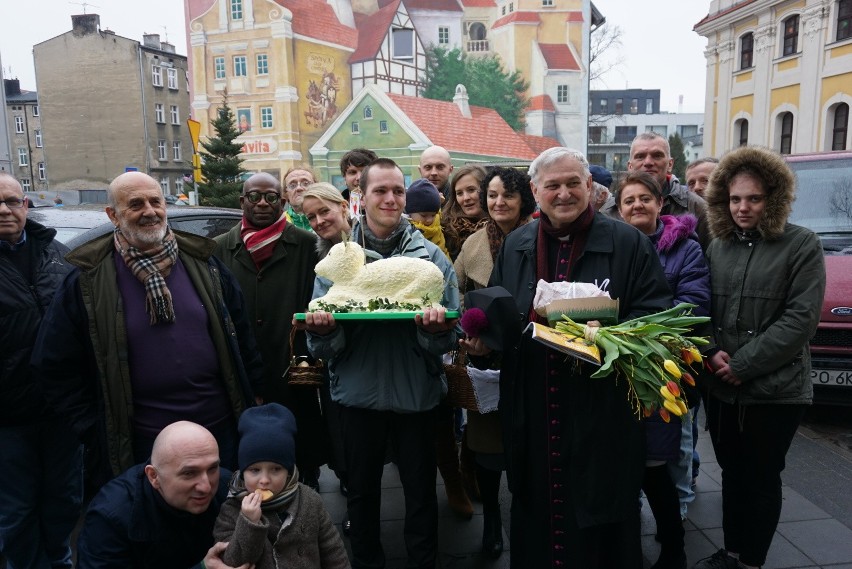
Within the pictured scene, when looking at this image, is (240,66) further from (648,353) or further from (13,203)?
(648,353)

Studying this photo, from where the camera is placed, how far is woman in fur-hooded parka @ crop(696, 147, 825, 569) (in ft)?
9.64

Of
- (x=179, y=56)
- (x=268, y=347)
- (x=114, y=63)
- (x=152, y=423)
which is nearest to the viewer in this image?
(x=152, y=423)

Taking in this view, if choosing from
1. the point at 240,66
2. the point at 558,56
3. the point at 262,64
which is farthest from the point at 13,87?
the point at 558,56

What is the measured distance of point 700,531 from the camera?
3918 mm

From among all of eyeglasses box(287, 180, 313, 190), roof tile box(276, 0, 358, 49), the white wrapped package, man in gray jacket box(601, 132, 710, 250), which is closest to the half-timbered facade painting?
roof tile box(276, 0, 358, 49)

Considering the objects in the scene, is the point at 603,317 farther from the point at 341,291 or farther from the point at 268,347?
the point at 268,347

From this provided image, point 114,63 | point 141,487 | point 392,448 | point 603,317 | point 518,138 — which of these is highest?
point 114,63

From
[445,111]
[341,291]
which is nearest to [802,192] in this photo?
[341,291]

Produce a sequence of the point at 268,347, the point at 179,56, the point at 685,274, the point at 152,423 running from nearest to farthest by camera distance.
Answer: the point at 152,423, the point at 685,274, the point at 268,347, the point at 179,56

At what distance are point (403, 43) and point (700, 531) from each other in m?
28.2

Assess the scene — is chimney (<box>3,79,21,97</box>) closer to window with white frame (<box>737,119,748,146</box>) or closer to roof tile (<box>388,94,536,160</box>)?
roof tile (<box>388,94,536,160</box>)

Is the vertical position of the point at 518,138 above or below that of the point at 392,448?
above

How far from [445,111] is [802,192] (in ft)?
74.3

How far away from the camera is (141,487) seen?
8.02ft
